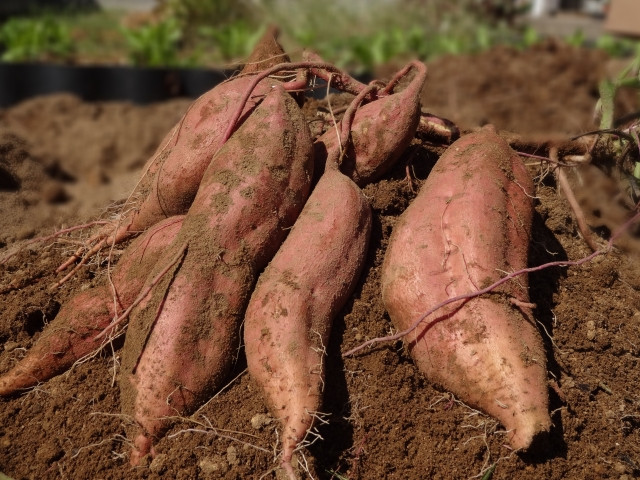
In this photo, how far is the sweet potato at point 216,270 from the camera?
1.78 metres

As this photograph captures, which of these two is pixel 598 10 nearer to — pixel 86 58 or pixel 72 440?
pixel 86 58

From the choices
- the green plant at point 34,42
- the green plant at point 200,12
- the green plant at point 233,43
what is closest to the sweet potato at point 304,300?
the green plant at point 233,43

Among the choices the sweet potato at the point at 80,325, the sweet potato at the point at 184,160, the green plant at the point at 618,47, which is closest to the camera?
the sweet potato at the point at 80,325

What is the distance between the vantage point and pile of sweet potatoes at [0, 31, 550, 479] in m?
1.77

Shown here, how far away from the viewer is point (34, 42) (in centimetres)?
871

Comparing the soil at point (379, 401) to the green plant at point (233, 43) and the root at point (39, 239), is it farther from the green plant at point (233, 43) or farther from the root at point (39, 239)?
the green plant at point (233, 43)

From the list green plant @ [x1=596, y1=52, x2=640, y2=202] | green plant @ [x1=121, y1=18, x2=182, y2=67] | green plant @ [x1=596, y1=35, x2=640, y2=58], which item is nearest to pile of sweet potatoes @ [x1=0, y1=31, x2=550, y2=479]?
green plant @ [x1=596, y1=52, x2=640, y2=202]

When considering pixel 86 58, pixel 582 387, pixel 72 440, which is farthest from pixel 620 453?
pixel 86 58

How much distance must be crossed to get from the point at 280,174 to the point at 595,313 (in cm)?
110

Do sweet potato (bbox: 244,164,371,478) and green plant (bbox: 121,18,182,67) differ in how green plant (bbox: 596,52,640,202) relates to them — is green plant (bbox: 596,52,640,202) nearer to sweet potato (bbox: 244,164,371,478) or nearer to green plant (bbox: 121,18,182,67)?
sweet potato (bbox: 244,164,371,478)

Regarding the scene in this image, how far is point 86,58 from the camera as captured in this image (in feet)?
28.8

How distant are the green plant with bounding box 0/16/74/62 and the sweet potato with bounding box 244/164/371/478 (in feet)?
25.3

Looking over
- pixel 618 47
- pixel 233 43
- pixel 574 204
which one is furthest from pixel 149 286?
pixel 618 47

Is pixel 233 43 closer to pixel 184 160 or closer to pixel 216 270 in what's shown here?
pixel 184 160
